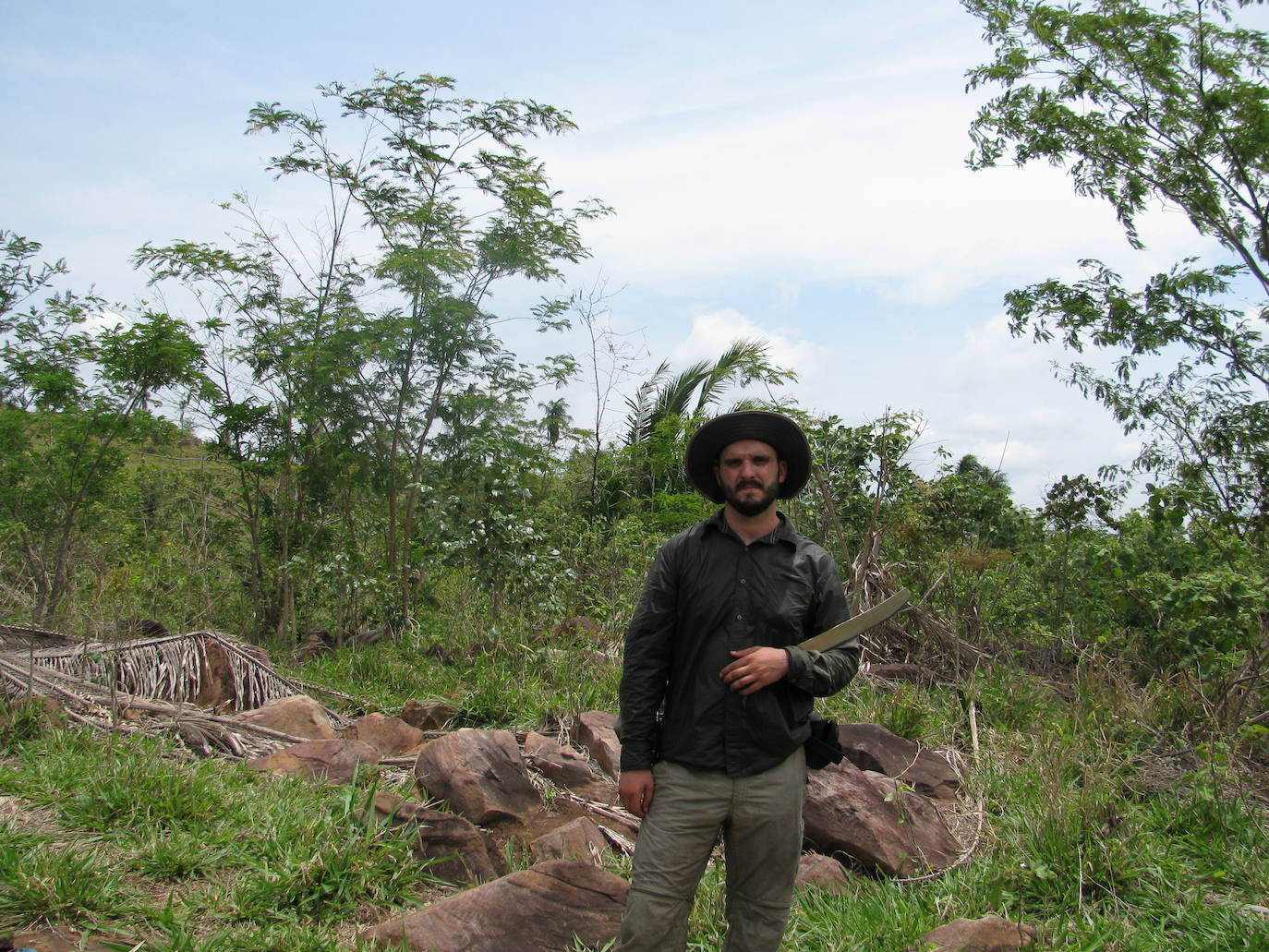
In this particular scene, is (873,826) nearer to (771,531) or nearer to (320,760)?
(771,531)

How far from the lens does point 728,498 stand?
2686 mm

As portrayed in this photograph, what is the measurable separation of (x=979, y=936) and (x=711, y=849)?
1.07m

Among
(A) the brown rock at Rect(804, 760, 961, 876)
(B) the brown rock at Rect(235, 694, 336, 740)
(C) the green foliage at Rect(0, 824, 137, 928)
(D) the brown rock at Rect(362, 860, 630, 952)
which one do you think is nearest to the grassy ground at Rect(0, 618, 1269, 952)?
(C) the green foliage at Rect(0, 824, 137, 928)

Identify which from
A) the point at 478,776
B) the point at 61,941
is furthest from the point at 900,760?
the point at 61,941

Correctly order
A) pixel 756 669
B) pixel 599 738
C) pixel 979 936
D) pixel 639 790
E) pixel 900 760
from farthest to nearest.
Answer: pixel 599 738
pixel 900 760
pixel 979 936
pixel 639 790
pixel 756 669

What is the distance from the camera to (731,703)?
8.20 ft

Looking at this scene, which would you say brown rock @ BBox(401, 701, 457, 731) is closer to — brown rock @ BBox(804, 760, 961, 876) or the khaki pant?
brown rock @ BBox(804, 760, 961, 876)

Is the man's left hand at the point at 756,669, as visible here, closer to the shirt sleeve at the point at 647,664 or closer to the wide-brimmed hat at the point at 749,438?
the shirt sleeve at the point at 647,664

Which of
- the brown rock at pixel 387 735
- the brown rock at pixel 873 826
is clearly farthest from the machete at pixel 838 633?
the brown rock at pixel 387 735

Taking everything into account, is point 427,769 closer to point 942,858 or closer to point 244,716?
point 244,716

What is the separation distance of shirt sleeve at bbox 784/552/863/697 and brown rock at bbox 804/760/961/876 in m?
1.55

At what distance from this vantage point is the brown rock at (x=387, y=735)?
16.3 feet

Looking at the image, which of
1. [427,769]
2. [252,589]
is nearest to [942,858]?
[427,769]

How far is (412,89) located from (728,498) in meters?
7.71
